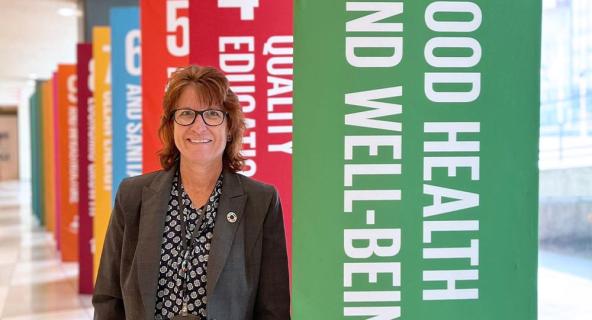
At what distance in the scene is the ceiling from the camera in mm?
7797

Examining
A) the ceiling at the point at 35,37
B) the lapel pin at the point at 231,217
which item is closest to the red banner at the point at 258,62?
the lapel pin at the point at 231,217

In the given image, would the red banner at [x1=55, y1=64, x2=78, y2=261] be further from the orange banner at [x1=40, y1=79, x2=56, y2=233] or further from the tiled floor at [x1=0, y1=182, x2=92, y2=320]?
the orange banner at [x1=40, y1=79, x2=56, y2=233]

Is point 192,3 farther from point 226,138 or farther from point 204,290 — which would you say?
point 204,290

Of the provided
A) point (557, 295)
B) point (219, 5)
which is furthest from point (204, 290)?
point (557, 295)

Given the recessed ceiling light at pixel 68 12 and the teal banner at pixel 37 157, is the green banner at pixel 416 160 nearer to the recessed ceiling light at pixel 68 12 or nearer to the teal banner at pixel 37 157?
the recessed ceiling light at pixel 68 12

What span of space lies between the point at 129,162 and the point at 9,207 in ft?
40.9

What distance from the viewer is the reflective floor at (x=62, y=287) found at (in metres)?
5.33

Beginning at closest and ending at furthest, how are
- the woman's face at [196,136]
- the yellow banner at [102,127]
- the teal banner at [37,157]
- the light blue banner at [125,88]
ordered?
the woman's face at [196,136] → the light blue banner at [125,88] → the yellow banner at [102,127] → the teal banner at [37,157]

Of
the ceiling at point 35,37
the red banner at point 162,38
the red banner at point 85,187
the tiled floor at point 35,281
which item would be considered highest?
the ceiling at point 35,37

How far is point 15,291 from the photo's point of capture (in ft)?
20.5

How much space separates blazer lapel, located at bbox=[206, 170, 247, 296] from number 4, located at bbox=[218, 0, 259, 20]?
119 cm

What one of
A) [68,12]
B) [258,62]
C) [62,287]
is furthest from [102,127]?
[68,12]

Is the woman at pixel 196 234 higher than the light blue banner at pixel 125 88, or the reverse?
the light blue banner at pixel 125 88

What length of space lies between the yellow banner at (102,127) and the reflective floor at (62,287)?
2.95ft
